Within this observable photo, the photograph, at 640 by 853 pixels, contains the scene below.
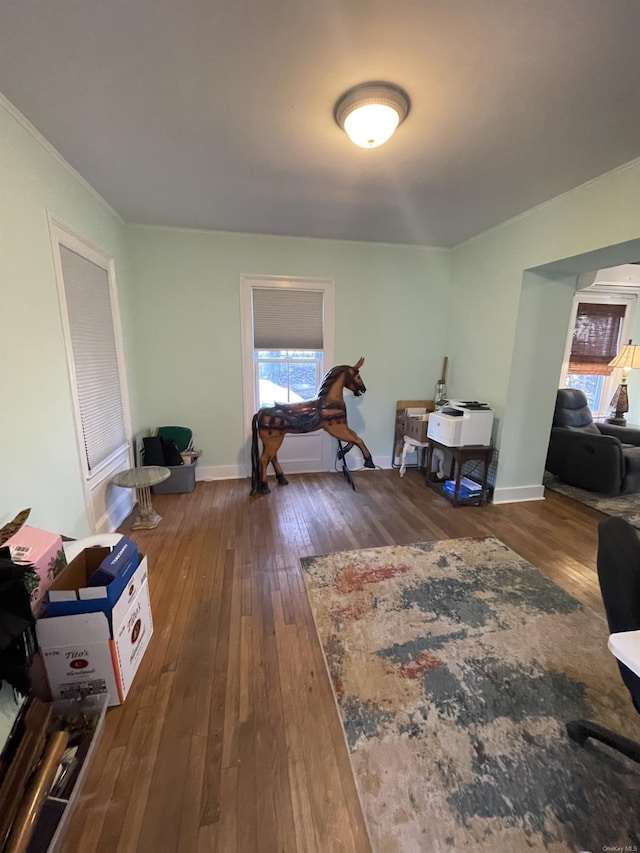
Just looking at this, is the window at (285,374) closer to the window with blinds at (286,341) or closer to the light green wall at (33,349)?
the window with blinds at (286,341)

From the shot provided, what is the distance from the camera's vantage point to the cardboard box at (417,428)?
3895 mm

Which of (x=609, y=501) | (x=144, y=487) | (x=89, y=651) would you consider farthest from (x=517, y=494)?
(x=89, y=651)

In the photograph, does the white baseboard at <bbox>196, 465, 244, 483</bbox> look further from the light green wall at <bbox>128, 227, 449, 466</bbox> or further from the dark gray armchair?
the dark gray armchair

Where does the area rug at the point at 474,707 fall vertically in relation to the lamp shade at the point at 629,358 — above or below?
below

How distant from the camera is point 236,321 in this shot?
12.5 feet

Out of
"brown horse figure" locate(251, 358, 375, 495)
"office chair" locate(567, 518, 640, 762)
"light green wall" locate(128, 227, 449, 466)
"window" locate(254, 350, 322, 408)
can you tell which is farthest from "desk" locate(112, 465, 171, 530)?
"office chair" locate(567, 518, 640, 762)

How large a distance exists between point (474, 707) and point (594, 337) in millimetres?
5610

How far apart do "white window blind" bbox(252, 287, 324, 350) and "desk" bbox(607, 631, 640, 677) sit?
11.8ft

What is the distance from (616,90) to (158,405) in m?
4.08

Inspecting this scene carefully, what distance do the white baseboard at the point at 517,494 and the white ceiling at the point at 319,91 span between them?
2.59 metres

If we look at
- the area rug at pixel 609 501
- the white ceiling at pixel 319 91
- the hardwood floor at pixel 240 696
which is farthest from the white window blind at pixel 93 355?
the area rug at pixel 609 501

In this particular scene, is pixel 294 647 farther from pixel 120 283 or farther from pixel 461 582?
pixel 120 283

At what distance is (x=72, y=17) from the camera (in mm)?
1271

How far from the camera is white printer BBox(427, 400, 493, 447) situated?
3.34 meters
